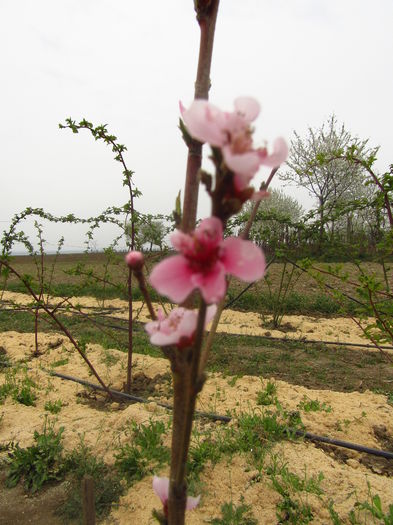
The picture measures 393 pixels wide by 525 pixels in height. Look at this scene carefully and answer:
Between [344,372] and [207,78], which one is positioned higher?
[207,78]

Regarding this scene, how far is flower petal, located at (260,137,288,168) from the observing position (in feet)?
2.09

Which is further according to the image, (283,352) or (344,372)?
(283,352)

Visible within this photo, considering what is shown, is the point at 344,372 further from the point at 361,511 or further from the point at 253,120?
the point at 253,120

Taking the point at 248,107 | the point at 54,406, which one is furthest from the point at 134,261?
the point at 54,406

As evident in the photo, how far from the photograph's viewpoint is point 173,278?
24.9 inches

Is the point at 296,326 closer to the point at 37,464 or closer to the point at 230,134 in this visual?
the point at 37,464

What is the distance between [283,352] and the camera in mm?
6289

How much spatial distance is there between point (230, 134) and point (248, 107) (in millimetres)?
96

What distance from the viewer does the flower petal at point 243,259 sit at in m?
0.60

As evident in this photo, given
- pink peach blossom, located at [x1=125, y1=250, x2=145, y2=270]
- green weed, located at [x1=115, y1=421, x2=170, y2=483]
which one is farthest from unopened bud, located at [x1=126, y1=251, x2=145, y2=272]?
green weed, located at [x1=115, y1=421, x2=170, y2=483]

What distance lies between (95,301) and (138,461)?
8564 mm

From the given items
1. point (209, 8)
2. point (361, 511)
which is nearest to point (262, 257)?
point (209, 8)

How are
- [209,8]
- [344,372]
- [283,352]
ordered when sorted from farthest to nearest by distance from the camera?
[283,352] < [344,372] < [209,8]

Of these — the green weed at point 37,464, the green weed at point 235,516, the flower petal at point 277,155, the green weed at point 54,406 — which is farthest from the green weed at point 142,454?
the flower petal at point 277,155
